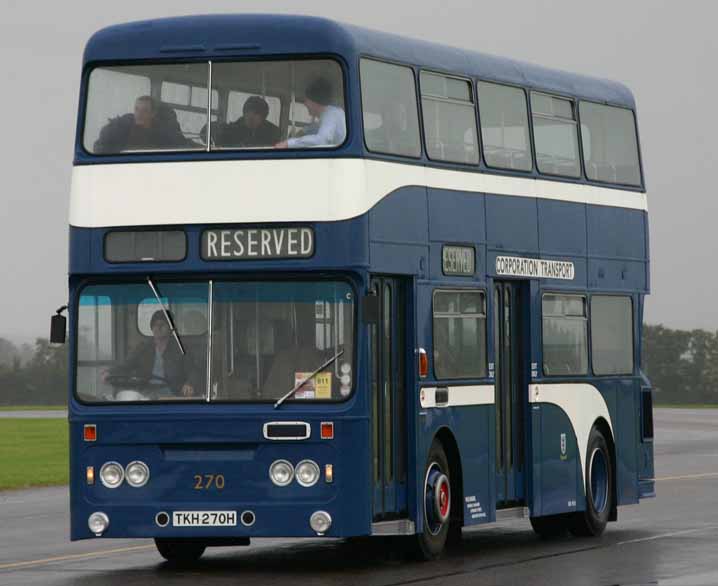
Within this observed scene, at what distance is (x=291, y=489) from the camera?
1589cm

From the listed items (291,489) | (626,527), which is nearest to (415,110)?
(291,489)

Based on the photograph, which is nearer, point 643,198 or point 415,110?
point 415,110

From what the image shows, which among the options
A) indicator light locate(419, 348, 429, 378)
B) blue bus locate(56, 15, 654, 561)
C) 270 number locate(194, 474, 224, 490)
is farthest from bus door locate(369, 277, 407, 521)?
270 number locate(194, 474, 224, 490)

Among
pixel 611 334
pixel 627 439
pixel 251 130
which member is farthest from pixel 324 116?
pixel 627 439

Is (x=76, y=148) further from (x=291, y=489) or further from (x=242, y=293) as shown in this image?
(x=291, y=489)

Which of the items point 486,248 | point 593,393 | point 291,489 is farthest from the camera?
point 593,393

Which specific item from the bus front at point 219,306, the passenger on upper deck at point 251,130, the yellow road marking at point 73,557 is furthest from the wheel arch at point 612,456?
the passenger on upper deck at point 251,130

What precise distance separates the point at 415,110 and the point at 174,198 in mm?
2219

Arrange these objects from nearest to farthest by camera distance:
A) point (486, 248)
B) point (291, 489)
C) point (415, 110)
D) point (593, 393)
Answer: point (291, 489), point (415, 110), point (486, 248), point (593, 393)

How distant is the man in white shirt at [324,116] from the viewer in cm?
1608

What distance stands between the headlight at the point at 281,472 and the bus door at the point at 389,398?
713 mm

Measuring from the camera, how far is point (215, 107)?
1620 cm

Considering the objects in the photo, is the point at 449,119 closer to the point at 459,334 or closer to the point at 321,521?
the point at 459,334

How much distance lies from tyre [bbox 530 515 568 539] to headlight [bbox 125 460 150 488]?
5.72 meters
